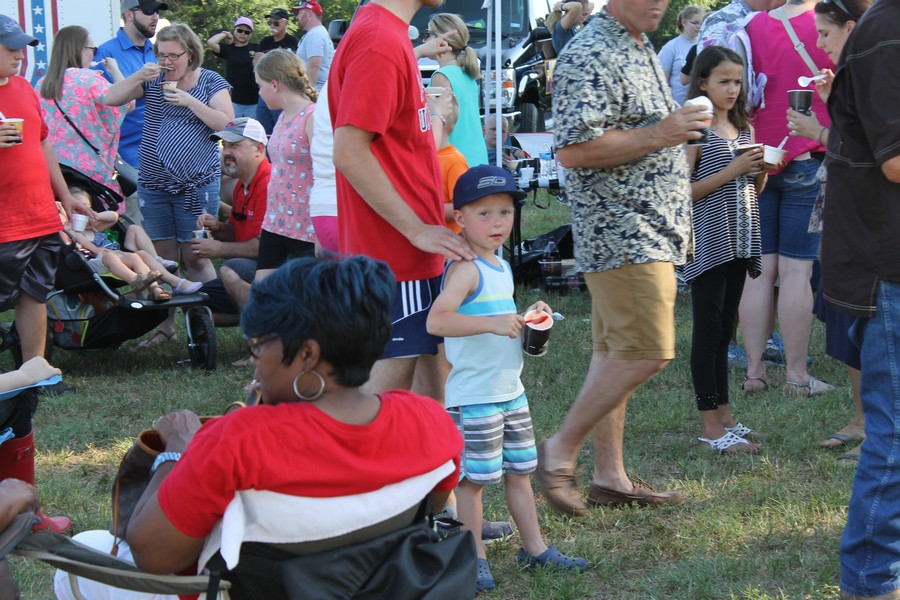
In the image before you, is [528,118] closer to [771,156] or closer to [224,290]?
[224,290]

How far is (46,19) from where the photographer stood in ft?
32.8

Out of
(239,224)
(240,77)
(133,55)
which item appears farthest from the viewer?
(240,77)

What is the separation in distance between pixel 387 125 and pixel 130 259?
12.9 feet

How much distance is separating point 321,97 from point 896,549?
316 cm

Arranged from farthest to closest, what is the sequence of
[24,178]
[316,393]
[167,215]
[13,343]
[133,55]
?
[133,55] < [167,215] < [13,343] < [24,178] < [316,393]

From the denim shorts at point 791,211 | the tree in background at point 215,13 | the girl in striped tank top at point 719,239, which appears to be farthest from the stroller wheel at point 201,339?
the tree in background at point 215,13

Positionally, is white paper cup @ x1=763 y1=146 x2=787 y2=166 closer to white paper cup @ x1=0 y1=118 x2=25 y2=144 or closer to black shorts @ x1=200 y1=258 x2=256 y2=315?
black shorts @ x1=200 y1=258 x2=256 y2=315

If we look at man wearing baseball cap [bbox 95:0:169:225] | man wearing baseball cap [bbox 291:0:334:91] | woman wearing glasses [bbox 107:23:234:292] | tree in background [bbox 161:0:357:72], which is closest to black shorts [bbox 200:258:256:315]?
woman wearing glasses [bbox 107:23:234:292]

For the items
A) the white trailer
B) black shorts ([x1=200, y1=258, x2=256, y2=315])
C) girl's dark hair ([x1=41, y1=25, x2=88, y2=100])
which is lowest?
black shorts ([x1=200, y1=258, x2=256, y2=315])

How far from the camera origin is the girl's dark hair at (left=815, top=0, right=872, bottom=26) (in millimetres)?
4152

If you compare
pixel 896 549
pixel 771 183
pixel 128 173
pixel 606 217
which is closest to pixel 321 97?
pixel 606 217

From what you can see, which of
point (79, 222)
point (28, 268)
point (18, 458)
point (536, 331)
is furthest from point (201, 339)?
point (536, 331)

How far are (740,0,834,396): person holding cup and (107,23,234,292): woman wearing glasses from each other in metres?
3.74

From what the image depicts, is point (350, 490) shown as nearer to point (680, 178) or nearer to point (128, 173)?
point (680, 178)
